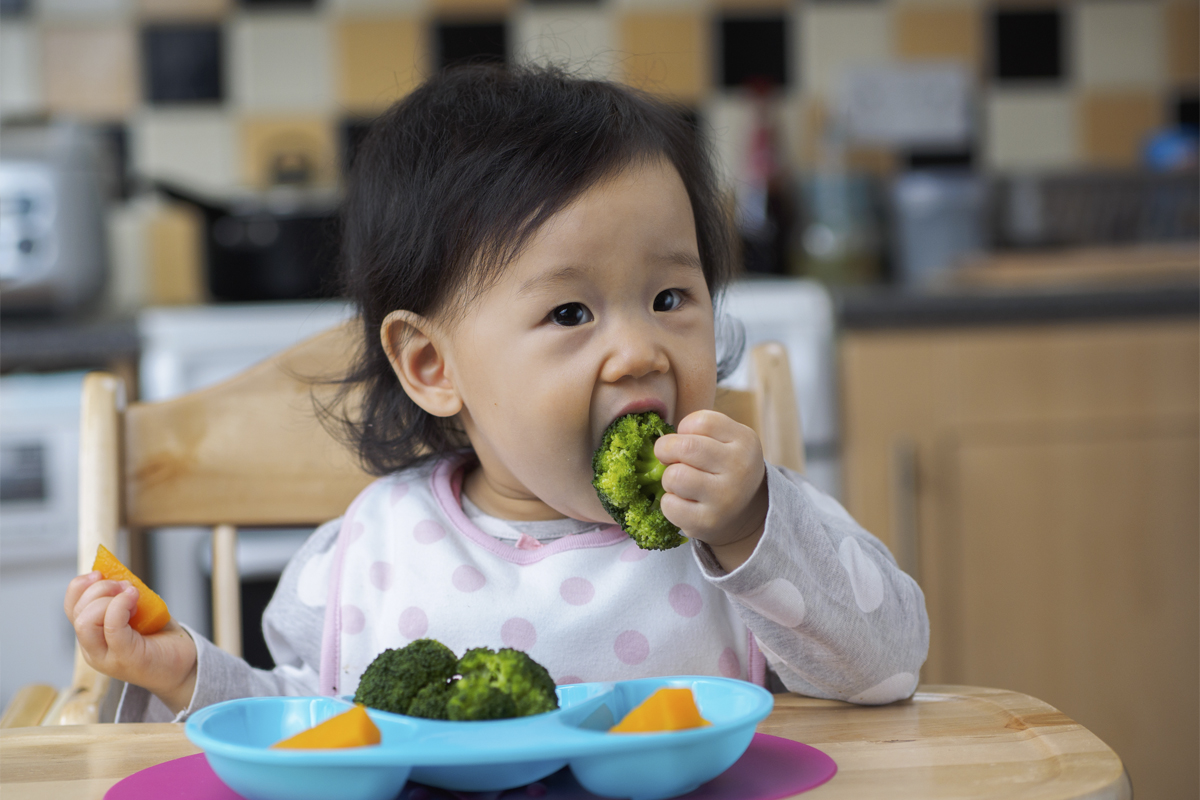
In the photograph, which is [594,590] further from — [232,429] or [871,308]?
[871,308]

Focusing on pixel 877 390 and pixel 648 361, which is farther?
pixel 877 390

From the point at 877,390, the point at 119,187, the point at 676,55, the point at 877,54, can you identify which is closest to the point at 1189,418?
the point at 877,390

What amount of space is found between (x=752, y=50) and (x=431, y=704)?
2135mm

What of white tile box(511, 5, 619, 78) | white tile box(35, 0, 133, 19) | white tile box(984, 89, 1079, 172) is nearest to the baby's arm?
white tile box(511, 5, 619, 78)

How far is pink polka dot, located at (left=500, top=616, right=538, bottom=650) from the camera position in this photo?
2.69ft

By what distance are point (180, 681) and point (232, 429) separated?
1.01 ft

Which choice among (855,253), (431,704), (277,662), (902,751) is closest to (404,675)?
(431,704)

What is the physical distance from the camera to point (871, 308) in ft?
5.78

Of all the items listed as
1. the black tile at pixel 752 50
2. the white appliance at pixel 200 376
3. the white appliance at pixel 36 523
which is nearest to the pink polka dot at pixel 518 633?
the white appliance at pixel 200 376

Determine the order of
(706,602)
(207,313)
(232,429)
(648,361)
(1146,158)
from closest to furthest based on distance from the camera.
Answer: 1. (648,361)
2. (706,602)
3. (232,429)
4. (207,313)
5. (1146,158)

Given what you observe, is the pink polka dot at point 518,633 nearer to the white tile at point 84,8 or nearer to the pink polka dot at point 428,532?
the pink polka dot at point 428,532

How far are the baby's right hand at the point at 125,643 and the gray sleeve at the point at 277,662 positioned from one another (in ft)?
0.04

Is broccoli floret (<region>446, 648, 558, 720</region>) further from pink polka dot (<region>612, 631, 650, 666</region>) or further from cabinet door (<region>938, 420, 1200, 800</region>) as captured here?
cabinet door (<region>938, 420, 1200, 800</region>)

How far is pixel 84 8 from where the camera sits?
7.56 feet
